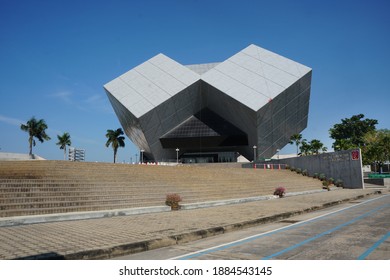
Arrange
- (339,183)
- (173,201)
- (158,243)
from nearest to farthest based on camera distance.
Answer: (158,243) < (173,201) < (339,183)

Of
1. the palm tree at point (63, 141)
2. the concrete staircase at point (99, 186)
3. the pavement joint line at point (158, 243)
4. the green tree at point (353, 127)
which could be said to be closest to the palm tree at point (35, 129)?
the palm tree at point (63, 141)

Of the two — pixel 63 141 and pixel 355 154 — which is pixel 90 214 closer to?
pixel 355 154

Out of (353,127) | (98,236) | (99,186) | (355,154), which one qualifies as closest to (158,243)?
(98,236)

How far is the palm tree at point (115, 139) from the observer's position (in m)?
75.6

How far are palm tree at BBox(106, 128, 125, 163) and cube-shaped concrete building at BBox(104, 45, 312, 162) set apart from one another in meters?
9.33

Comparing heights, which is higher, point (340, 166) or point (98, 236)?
point (340, 166)

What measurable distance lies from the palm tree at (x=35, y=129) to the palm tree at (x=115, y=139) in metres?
15.1

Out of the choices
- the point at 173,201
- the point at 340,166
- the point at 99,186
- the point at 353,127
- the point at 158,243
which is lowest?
the point at 158,243

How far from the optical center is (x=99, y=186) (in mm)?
15859

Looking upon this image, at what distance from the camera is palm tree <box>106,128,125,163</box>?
2975 inches

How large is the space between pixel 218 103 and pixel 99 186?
4888 centimetres

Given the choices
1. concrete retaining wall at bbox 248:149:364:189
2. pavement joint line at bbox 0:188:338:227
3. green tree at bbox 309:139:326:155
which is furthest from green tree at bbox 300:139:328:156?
pavement joint line at bbox 0:188:338:227

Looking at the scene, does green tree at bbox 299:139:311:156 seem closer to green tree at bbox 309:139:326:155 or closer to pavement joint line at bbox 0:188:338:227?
green tree at bbox 309:139:326:155

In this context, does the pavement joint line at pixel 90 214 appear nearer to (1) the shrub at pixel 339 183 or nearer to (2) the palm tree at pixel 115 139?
(1) the shrub at pixel 339 183
